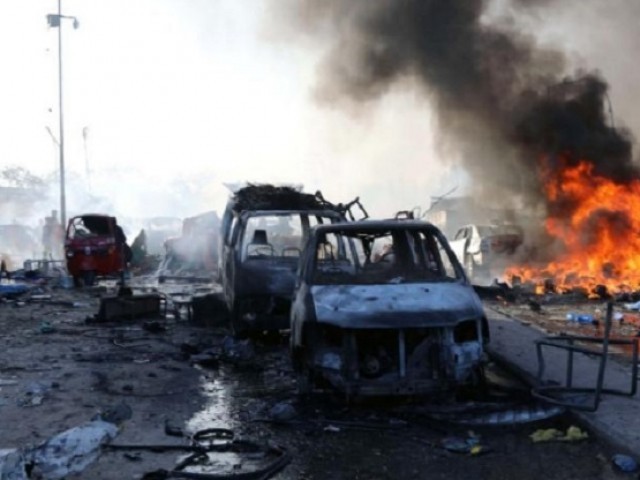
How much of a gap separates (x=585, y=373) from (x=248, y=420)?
3.40 metres

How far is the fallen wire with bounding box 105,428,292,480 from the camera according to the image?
425 cm

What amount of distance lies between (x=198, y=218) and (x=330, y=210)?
44.1 ft

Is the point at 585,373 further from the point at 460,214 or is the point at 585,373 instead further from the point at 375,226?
the point at 460,214

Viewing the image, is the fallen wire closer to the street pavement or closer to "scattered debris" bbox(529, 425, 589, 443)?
"scattered debris" bbox(529, 425, 589, 443)

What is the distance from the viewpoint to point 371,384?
5395 millimetres

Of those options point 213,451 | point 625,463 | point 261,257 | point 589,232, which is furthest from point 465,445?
point 589,232

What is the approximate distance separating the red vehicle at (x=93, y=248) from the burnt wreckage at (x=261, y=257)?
7.66 m

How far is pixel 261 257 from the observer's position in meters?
9.07

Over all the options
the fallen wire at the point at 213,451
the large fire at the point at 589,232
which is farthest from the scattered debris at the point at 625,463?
the large fire at the point at 589,232

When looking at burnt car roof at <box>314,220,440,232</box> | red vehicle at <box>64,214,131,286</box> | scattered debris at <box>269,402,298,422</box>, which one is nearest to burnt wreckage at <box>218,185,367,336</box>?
burnt car roof at <box>314,220,440,232</box>

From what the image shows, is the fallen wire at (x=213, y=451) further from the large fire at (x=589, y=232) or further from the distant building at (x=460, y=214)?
the distant building at (x=460, y=214)

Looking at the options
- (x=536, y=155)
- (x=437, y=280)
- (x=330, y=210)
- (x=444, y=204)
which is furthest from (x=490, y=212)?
(x=437, y=280)

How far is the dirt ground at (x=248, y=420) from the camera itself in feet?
14.8

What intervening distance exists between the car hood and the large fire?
9.60 metres
